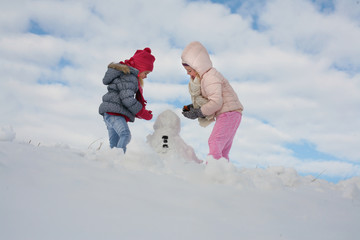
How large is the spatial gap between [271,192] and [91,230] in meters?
1.72

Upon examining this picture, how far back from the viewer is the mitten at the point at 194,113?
16.8ft

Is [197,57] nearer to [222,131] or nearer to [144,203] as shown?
[222,131]

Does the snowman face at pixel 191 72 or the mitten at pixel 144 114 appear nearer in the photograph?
the snowman face at pixel 191 72

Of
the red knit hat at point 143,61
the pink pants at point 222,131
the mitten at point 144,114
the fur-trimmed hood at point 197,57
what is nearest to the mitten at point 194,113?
the pink pants at point 222,131

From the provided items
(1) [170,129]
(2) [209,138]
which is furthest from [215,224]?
(1) [170,129]

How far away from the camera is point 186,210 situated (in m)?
2.15

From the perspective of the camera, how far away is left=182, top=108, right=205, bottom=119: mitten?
511 centimetres

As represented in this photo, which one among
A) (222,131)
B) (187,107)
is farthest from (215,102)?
(187,107)

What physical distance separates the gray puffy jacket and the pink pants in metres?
1.32

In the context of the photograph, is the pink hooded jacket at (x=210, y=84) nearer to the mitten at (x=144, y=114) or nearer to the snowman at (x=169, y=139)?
the snowman at (x=169, y=139)

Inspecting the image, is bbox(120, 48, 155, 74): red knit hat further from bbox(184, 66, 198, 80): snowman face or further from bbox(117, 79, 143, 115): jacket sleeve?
bbox(184, 66, 198, 80): snowman face

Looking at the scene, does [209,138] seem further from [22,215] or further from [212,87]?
[22,215]

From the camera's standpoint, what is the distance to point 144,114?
5680 mm

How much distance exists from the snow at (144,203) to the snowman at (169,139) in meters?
2.13
